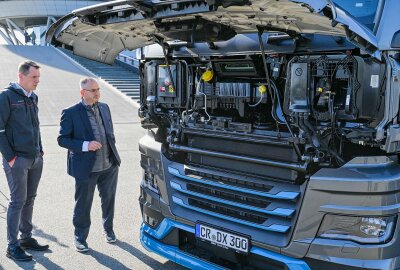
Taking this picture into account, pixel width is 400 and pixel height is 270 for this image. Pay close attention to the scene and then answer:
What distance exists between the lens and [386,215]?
2703 millimetres

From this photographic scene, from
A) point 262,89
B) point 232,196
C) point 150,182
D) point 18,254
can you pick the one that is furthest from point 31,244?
point 262,89

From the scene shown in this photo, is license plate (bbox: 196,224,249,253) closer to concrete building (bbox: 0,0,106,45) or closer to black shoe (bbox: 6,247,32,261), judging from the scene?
black shoe (bbox: 6,247,32,261)

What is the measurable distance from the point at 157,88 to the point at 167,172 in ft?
3.06

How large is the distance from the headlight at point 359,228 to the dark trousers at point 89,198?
2.68 meters

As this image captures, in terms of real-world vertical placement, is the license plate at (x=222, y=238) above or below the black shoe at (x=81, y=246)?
above

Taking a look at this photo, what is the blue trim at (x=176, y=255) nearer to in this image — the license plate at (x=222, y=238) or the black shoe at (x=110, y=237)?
the license plate at (x=222, y=238)

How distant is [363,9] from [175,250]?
255 cm

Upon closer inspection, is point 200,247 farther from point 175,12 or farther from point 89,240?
point 175,12

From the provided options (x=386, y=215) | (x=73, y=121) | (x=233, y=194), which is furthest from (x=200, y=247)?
(x=73, y=121)

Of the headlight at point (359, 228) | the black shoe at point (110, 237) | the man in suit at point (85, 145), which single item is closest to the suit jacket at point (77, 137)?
the man in suit at point (85, 145)

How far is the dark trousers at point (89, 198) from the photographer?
4.56m

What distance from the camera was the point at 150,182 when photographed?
13.6 feet

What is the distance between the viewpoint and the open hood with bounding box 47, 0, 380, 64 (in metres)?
2.49

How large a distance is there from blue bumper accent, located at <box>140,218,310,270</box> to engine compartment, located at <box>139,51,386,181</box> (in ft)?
1.91
